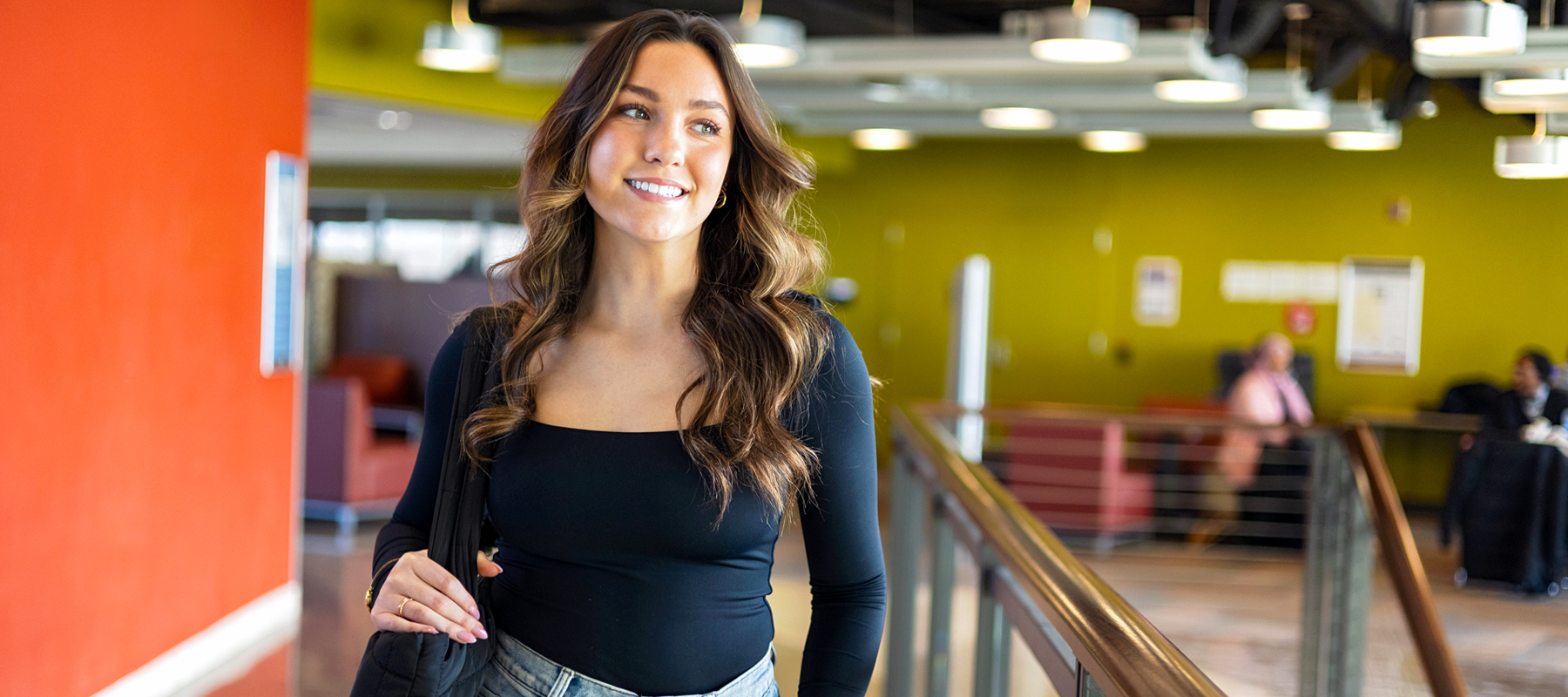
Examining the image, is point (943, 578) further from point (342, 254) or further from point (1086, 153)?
point (342, 254)

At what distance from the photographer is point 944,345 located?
35.9ft

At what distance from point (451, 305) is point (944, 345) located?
418 cm

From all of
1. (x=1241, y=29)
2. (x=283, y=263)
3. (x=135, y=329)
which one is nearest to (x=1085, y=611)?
(x=135, y=329)

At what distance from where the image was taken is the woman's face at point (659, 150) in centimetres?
126

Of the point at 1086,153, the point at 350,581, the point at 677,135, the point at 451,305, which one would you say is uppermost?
the point at 1086,153

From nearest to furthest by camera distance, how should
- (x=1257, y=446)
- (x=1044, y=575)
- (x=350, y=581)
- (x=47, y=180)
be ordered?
(x=1044, y=575), (x=47, y=180), (x=350, y=581), (x=1257, y=446)

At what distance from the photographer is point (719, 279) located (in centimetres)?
140

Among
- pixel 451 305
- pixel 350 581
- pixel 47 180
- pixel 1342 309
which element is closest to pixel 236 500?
pixel 350 581

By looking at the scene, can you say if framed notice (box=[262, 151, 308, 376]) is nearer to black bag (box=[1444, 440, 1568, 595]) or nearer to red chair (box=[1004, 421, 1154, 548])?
red chair (box=[1004, 421, 1154, 548])

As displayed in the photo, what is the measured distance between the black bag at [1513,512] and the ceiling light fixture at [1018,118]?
3.23 m

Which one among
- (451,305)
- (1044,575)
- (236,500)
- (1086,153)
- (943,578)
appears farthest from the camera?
(1086,153)

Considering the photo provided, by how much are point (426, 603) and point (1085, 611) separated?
625 mm

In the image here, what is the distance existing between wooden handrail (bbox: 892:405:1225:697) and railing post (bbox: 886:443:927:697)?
950 millimetres

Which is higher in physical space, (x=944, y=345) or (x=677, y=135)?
(x=677, y=135)
